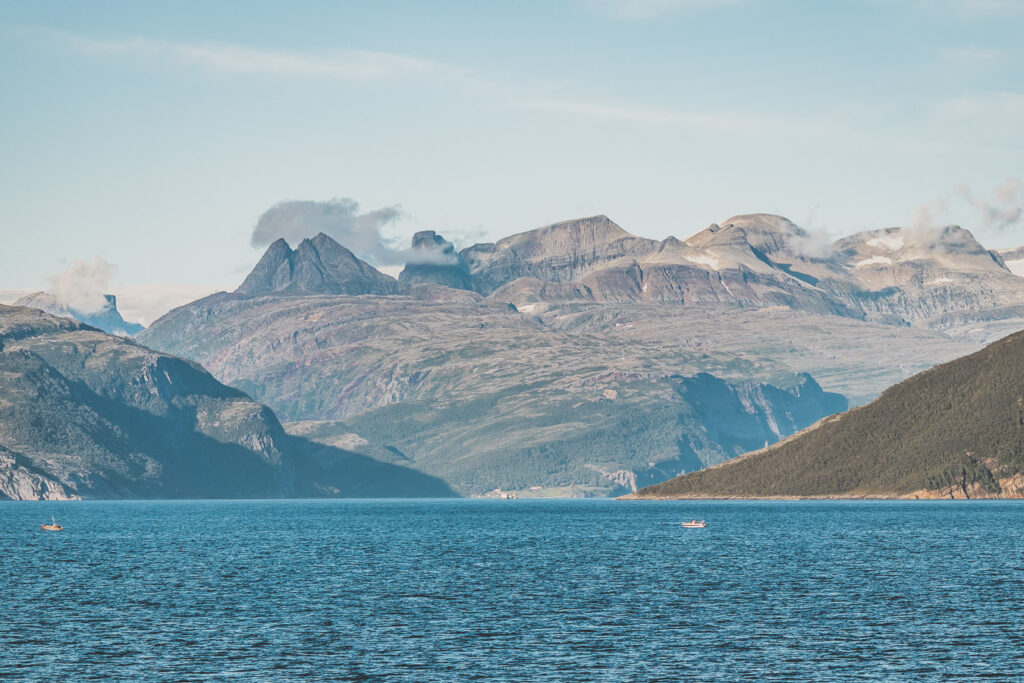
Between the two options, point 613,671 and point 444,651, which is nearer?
point 613,671

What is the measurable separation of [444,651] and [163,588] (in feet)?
226

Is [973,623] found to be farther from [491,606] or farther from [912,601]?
[491,606]

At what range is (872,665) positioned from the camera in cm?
11400

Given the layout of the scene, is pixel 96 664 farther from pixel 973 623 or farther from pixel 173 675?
pixel 973 623

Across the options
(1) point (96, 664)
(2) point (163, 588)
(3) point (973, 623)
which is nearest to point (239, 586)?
(2) point (163, 588)

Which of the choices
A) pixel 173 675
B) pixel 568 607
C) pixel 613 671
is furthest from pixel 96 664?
pixel 568 607

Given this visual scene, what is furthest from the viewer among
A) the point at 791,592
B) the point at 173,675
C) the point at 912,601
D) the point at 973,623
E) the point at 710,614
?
the point at 791,592

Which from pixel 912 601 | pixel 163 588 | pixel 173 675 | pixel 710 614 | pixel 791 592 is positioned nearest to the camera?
pixel 173 675

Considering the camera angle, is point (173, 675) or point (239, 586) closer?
point (173, 675)

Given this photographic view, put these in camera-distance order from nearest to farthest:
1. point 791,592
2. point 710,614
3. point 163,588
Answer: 1. point 710,614
2. point 791,592
3. point 163,588

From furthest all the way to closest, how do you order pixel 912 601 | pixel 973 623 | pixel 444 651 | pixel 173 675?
pixel 912 601, pixel 973 623, pixel 444 651, pixel 173 675

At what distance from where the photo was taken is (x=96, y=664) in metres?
117

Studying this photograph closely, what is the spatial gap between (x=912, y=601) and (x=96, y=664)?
9115 cm

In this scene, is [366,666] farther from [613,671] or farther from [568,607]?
[568,607]
